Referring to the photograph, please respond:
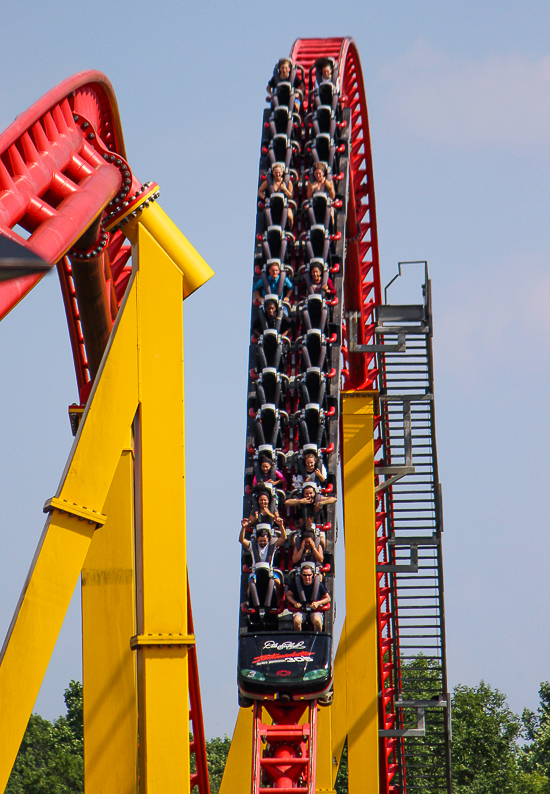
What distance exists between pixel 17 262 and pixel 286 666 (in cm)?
715

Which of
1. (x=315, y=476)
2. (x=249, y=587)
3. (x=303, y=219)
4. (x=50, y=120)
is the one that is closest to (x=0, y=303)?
(x=50, y=120)

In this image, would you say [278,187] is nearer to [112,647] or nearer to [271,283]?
[271,283]

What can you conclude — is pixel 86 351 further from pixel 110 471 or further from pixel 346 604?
pixel 346 604

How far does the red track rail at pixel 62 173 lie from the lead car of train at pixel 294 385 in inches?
121

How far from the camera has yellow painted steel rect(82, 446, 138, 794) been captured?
9.38 m

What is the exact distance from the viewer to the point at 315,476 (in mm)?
10922

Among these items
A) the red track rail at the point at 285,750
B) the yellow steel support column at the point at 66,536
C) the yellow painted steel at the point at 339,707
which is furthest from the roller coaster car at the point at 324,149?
the red track rail at the point at 285,750

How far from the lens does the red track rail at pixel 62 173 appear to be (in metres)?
6.06

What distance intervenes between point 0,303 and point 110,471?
216cm

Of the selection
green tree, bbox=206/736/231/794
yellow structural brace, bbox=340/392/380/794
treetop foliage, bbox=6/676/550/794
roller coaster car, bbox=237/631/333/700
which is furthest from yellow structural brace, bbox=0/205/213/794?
green tree, bbox=206/736/231/794

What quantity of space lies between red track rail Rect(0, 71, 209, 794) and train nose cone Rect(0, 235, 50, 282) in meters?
2.36

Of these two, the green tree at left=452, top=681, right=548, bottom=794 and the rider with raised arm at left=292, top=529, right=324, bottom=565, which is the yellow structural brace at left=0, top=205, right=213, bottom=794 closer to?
the rider with raised arm at left=292, top=529, right=324, bottom=565

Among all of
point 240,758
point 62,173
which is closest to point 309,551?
point 240,758

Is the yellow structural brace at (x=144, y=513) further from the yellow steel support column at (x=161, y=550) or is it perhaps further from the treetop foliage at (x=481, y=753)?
the treetop foliage at (x=481, y=753)
